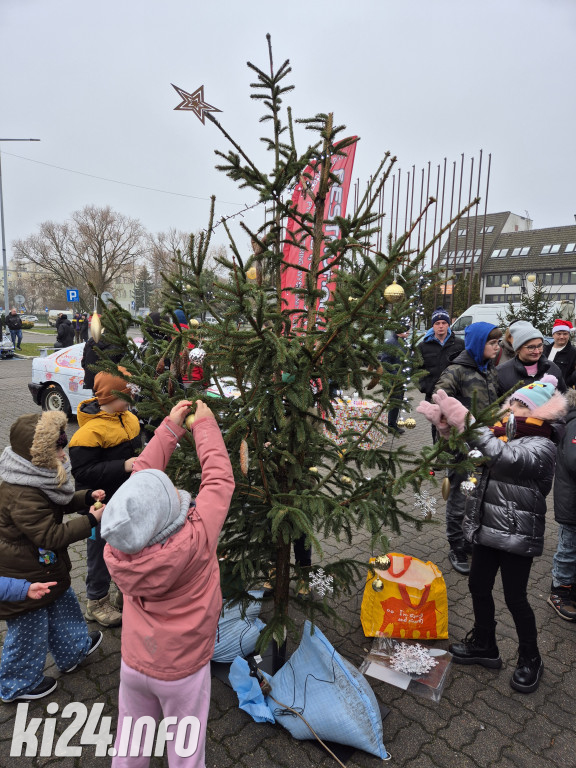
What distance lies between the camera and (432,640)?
128 inches

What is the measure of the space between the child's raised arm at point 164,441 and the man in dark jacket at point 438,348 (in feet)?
15.1

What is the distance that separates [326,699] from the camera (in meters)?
2.35

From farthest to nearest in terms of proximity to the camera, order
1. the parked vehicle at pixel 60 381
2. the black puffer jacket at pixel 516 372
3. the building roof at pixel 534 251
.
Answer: the building roof at pixel 534 251, the parked vehicle at pixel 60 381, the black puffer jacket at pixel 516 372

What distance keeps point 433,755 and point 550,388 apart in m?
2.08

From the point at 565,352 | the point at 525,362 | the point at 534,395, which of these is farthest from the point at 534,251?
the point at 534,395

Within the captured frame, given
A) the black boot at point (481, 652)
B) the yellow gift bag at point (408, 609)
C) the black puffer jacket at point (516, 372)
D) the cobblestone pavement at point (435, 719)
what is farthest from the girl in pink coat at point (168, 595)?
the black puffer jacket at point (516, 372)

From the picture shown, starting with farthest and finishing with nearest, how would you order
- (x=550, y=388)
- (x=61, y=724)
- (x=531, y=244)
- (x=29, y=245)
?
(x=531, y=244)
(x=29, y=245)
(x=550, y=388)
(x=61, y=724)

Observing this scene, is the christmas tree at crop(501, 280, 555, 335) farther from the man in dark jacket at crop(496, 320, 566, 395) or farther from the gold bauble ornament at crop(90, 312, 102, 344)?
the gold bauble ornament at crop(90, 312, 102, 344)

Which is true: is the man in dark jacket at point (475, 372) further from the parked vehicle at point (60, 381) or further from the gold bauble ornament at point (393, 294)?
the parked vehicle at point (60, 381)

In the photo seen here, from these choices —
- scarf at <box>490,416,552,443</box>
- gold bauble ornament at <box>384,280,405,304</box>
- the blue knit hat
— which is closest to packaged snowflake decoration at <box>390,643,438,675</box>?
scarf at <box>490,416,552,443</box>

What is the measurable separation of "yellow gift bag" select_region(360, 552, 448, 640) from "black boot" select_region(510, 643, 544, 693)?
0.49 meters

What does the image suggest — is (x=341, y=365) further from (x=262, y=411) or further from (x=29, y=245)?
(x=29, y=245)

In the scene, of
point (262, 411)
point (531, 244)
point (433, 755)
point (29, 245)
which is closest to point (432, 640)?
point (433, 755)

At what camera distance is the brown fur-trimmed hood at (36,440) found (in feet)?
8.00
